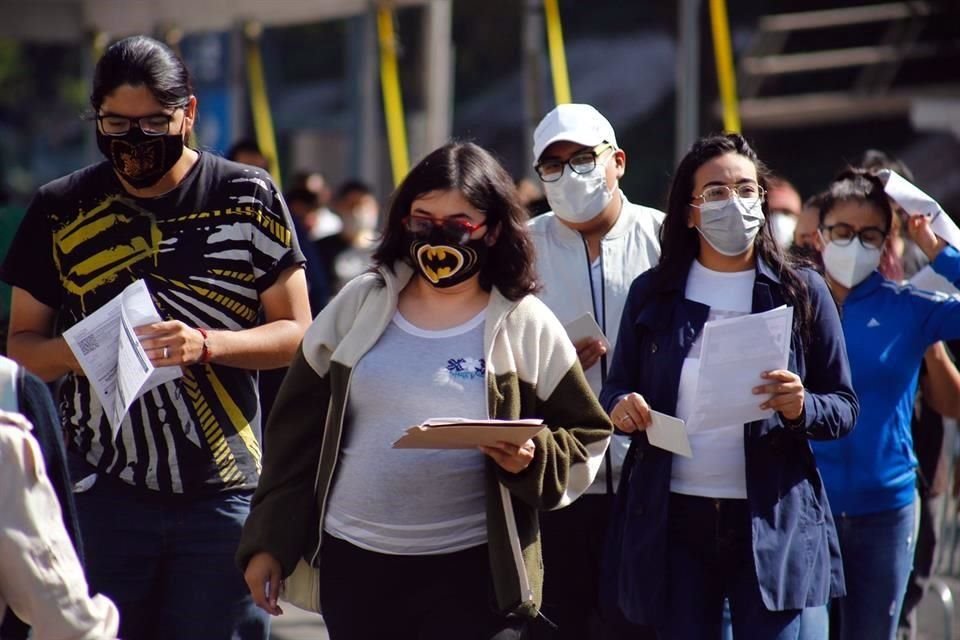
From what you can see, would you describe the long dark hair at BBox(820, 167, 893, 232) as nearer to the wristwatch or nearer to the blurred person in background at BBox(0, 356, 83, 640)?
the wristwatch

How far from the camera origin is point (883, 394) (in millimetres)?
5324

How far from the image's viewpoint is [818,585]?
446 centimetres

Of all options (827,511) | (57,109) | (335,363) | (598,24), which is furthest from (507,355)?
(57,109)

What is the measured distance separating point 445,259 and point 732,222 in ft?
3.14

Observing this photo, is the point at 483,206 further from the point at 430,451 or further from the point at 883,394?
the point at 883,394

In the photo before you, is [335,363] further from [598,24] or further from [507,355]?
[598,24]

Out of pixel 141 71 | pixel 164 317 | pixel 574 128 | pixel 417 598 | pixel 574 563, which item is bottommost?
pixel 574 563

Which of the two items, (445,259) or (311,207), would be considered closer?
(445,259)

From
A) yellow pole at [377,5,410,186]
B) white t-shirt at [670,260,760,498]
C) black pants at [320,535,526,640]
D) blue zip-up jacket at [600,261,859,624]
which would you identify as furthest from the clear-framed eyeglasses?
yellow pole at [377,5,410,186]

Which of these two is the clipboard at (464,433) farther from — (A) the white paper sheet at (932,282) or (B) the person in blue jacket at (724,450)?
(A) the white paper sheet at (932,282)

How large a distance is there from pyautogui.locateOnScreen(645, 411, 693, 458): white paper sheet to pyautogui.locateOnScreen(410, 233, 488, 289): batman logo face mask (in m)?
0.70

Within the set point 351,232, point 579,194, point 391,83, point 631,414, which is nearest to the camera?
point 631,414

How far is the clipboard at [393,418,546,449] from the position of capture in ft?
11.8

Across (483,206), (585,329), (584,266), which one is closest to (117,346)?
(483,206)
